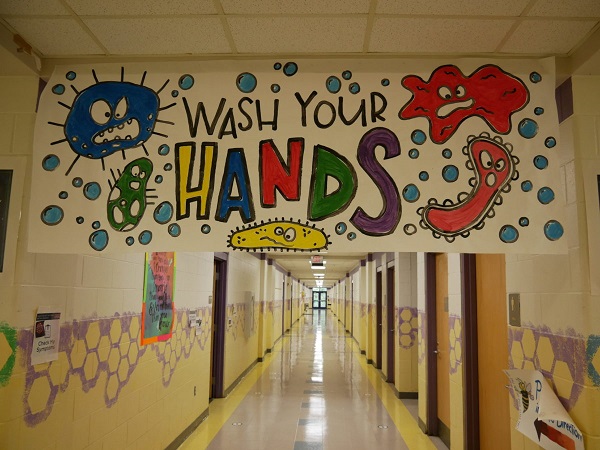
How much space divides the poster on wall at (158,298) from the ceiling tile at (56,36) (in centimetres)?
190

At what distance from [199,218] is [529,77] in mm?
1641

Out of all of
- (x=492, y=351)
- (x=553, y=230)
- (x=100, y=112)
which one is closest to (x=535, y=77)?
(x=553, y=230)

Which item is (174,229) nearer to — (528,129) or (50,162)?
(50,162)

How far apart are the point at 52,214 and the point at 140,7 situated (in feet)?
3.23

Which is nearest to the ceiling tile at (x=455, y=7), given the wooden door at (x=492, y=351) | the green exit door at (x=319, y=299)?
the wooden door at (x=492, y=351)

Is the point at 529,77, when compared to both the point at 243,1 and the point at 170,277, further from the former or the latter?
the point at 170,277

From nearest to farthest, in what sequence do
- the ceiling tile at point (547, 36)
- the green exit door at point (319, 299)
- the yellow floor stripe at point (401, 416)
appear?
the ceiling tile at point (547, 36)
the yellow floor stripe at point (401, 416)
the green exit door at point (319, 299)

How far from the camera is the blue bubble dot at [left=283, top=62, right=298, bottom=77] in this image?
2.10 meters

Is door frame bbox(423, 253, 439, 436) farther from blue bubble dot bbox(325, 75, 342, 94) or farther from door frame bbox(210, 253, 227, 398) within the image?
blue bubble dot bbox(325, 75, 342, 94)

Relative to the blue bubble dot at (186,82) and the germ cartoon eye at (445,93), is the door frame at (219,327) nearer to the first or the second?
the blue bubble dot at (186,82)

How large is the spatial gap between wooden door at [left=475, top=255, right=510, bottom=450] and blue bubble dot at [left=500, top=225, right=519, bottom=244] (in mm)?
1341

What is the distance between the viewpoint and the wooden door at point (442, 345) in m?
4.67

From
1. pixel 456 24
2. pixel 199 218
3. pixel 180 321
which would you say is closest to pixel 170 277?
pixel 180 321

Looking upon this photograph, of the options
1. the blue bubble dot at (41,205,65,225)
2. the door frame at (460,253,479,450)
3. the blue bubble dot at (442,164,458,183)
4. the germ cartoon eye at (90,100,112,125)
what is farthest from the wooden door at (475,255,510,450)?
the blue bubble dot at (41,205,65,225)
